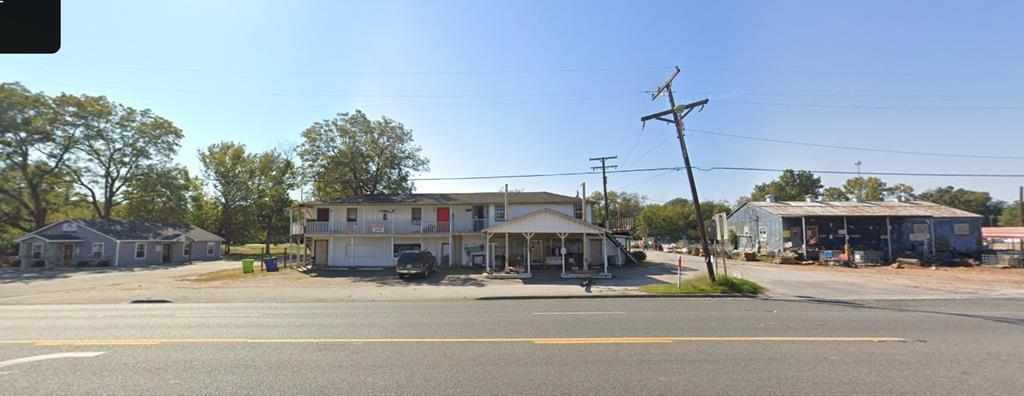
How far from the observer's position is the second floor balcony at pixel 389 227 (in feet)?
103

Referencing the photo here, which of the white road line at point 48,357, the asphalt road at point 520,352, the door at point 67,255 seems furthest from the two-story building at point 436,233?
the white road line at point 48,357

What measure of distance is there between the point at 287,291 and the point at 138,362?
12987 millimetres

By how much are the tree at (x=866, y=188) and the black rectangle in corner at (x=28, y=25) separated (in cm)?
8892

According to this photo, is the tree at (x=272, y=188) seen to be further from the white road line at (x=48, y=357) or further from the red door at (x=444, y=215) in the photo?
the white road line at (x=48, y=357)

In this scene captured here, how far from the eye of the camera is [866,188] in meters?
72.0

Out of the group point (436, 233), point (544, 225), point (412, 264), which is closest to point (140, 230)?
point (436, 233)

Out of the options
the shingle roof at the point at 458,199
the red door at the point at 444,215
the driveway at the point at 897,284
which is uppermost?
the shingle roof at the point at 458,199

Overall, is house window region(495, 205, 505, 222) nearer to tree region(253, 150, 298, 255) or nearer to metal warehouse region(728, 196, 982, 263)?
metal warehouse region(728, 196, 982, 263)

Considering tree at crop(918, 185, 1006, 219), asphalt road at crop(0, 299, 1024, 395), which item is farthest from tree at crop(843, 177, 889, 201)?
asphalt road at crop(0, 299, 1024, 395)

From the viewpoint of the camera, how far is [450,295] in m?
16.8

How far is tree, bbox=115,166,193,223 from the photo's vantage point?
50969 millimetres

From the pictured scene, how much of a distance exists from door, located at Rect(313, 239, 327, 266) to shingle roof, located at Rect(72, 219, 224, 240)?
2140 centimetres

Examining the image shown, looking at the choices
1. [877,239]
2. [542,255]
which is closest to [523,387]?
[542,255]

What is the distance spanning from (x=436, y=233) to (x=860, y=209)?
108 ft
